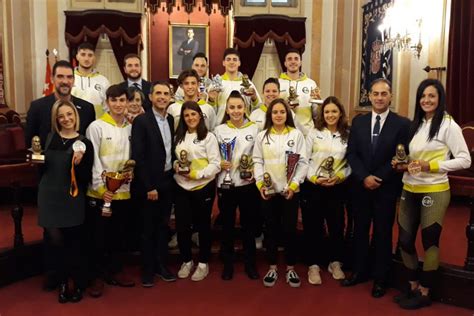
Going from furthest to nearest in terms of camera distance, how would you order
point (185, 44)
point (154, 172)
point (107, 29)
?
point (185, 44) < point (107, 29) < point (154, 172)

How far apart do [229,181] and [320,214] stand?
0.88 m

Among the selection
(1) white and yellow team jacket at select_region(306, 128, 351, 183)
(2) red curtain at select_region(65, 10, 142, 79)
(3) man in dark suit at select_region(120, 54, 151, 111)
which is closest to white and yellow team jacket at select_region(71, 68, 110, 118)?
(3) man in dark suit at select_region(120, 54, 151, 111)

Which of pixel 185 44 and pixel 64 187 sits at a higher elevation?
pixel 185 44

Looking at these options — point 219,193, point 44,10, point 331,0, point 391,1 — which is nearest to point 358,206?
point 219,193

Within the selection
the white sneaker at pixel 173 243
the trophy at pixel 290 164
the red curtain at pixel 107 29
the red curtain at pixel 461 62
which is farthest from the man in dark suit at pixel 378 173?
the red curtain at pixel 107 29

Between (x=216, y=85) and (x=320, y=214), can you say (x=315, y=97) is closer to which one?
(x=216, y=85)

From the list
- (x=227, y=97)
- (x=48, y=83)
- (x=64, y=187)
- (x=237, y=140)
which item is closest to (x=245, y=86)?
(x=227, y=97)

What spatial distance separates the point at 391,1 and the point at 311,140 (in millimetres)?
4722

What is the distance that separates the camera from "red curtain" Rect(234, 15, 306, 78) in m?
10.6

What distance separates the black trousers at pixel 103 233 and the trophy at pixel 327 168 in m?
1.72

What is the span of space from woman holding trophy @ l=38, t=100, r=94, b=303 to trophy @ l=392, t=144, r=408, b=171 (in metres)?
2.41

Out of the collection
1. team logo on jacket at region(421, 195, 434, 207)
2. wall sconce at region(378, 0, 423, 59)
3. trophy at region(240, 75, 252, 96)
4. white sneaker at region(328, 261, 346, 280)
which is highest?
wall sconce at region(378, 0, 423, 59)

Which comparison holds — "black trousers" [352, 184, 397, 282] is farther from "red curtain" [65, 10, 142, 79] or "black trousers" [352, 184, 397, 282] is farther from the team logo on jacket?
"red curtain" [65, 10, 142, 79]

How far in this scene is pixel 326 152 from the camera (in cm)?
428
